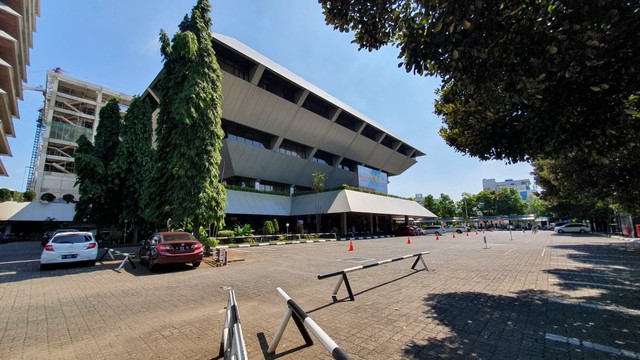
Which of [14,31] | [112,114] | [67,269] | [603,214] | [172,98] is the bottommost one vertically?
[67,269]

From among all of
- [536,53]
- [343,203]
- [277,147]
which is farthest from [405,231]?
[536,53]

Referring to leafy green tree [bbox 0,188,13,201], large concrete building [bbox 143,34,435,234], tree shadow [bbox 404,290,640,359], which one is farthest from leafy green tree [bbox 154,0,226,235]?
leafy green tree [bbox 0,188,13,201]

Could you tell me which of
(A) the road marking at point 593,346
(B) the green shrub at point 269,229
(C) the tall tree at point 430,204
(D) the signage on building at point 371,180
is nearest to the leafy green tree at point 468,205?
(C) the tall tree at point 430,204

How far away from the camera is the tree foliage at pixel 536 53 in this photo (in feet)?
13.4

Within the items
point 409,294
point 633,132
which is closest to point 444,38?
point 633,132

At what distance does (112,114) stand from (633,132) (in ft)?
111

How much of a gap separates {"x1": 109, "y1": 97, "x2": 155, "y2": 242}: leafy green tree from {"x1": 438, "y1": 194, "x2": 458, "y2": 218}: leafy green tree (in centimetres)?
8187

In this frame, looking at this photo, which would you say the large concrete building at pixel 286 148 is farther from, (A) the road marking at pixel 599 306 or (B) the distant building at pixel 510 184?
(B) the distant building at pixel 510 184

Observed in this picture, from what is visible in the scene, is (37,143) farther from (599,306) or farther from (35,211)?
(599,306)

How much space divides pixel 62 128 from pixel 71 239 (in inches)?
2314

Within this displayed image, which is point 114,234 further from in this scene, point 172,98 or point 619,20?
point 619,20

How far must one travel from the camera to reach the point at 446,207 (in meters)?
87.1

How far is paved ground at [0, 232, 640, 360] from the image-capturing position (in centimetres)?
409

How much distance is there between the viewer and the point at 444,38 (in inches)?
166
